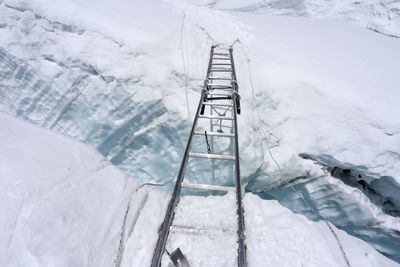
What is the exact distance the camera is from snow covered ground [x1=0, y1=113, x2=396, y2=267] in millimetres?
1156

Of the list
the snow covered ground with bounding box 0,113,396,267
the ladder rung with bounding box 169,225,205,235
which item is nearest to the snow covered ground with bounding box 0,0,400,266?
the snow covered ground with bounding box 0,113,396,267

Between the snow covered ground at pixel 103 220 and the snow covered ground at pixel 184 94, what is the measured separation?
101 cm

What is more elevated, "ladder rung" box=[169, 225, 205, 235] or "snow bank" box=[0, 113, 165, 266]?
"snow bank" box=[0, 113, 165, 266]

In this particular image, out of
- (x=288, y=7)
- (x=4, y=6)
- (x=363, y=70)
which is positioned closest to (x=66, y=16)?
(x=4, y=6)

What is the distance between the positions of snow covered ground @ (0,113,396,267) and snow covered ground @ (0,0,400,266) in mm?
1011

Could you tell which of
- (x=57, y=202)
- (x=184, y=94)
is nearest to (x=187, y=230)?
(x=57, y=202)

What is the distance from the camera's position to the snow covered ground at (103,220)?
116 cm

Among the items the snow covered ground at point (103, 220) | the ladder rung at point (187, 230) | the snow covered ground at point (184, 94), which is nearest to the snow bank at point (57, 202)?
the snow covered ground at point (103, 220)

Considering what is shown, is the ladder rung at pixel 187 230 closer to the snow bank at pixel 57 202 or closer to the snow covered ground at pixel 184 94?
the snow bank at pixel 57 202

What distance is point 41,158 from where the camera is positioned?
4.99 feet

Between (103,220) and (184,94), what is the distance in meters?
2.24

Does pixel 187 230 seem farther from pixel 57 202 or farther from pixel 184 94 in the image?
pixel 184 94

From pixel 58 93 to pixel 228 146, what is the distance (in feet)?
9.89

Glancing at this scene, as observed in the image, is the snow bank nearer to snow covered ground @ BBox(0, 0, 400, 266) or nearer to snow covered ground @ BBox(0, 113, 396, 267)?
snow covered ground @ BBox(0, 113, 396, 267)
